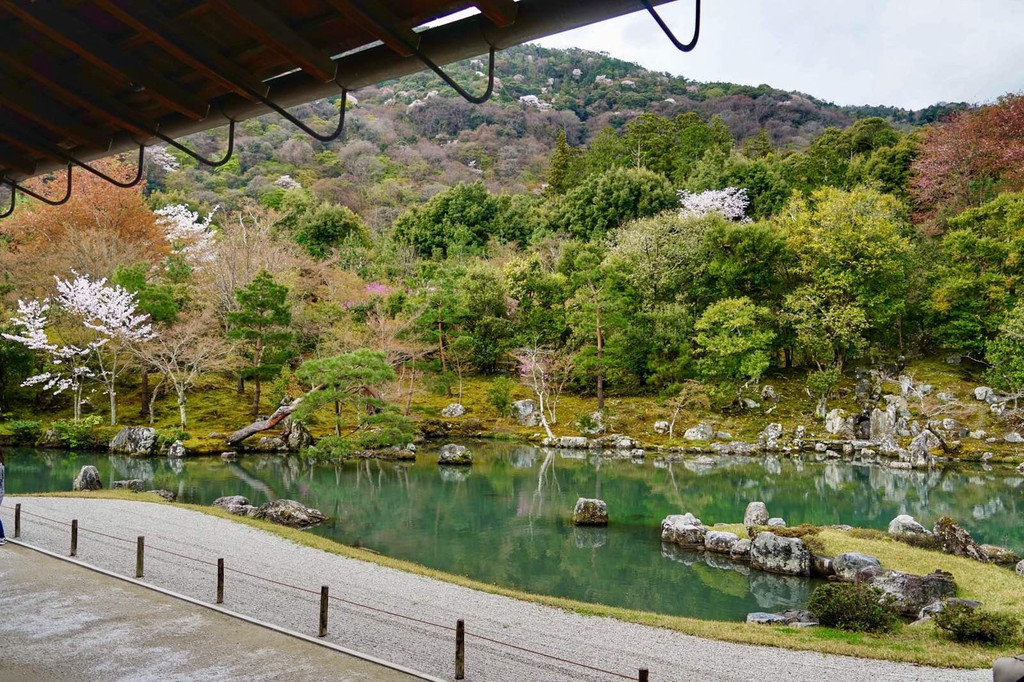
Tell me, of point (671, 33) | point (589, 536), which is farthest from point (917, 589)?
point (671, 33)

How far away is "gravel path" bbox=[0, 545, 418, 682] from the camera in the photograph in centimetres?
476

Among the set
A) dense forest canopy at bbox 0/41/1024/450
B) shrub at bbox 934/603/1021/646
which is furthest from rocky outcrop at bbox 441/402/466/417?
shrub at bbox 934/603/1021/646

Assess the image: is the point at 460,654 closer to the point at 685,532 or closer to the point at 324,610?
the point at 324,610

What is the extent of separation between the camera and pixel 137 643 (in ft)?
17.5

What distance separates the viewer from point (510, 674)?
5.41 m

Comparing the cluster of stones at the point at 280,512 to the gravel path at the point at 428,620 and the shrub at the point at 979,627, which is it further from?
the shrub at the point at 979,627

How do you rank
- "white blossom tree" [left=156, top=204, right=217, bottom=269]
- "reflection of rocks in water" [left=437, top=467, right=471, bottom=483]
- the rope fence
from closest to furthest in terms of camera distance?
the rope fence < "reflection of rocks in water" [left=437, top=467, right=471, bottom=483] < "white blossom tree" [left=156, top=204, right=217, bottom=269]

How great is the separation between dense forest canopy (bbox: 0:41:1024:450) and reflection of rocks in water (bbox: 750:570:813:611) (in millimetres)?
12383

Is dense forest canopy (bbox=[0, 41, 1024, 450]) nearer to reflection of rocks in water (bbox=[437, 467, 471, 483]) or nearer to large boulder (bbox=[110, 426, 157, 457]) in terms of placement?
large boulder (bbox=[110, 426, 157, 457])

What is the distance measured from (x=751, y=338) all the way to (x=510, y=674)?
77.0 feet

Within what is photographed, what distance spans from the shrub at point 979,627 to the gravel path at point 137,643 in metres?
6.05

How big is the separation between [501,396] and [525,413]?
4.53 feet

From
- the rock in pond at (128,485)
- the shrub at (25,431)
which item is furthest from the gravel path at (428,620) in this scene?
the shrub at (25,431)

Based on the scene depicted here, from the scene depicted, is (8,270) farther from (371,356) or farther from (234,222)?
(371,356)
